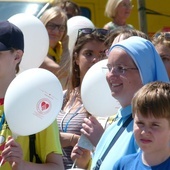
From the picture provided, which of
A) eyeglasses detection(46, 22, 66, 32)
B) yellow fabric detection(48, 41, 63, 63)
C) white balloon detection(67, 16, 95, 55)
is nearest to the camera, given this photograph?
eyeglasses detection(46, 22, 66, 32)

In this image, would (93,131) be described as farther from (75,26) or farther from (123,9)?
(123,9)

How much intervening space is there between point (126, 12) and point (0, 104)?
4581 mm

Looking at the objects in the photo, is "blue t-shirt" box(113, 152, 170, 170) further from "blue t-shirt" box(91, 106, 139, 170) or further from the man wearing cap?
the man wearing cap

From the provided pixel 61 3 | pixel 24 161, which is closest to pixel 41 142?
pixel 24 161

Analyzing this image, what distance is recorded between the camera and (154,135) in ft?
10.3

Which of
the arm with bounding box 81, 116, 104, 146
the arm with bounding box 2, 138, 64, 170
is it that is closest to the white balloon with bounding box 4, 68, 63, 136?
the arm with bounding box 2, 138, 64, 170

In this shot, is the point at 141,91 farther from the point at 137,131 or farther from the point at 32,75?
the point at 32,75

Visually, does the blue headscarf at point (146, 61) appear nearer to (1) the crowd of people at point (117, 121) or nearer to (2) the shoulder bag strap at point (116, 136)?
(1) the crowd of people at point (117, 121)

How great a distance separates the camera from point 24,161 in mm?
3615

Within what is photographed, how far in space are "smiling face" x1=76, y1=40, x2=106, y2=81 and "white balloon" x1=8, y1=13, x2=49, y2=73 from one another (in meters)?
0.29

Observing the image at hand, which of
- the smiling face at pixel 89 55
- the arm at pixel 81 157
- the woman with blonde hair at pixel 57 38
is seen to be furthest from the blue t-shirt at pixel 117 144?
the woman with blonde hair at pixel 57 38

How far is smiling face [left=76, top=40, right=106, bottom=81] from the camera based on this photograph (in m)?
5.05

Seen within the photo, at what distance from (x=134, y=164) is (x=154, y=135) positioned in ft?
0.68

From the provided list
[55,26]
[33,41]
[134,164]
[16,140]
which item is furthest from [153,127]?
[55,26]
